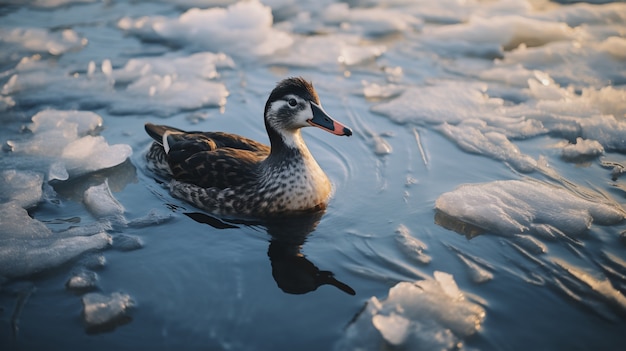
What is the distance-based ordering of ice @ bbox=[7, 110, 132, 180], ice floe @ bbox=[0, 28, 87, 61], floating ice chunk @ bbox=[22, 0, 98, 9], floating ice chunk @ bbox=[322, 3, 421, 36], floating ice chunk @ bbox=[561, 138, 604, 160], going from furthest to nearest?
1. floating ice chunk @ bbox=[22, 0, 98, 9]
2. floating ice chunk @ bbox=[322, 3, 421, 36]
3. ice floe @ bbox=[0, 28, 87, 61]
4. floating ice chunk @ bbox=[561, 138, 604, 160]
5. ice @ bbox=[7, 110, 132, 180]

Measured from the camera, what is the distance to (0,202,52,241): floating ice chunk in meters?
4.76

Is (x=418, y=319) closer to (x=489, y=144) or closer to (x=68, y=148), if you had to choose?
(x=489, y=144)

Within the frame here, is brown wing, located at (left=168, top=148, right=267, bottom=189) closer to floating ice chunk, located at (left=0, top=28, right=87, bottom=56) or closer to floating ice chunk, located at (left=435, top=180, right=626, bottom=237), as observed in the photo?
floating ice chunk, located at (left=435, top=180, right=626, bottom=237)

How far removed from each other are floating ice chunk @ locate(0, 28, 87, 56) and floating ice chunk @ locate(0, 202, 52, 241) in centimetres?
402

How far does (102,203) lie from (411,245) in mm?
2644

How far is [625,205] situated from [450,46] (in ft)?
13.9

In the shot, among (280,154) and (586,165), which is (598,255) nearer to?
(586,165)

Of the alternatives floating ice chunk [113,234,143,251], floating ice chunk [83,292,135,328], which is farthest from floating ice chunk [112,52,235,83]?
floating ice chunk [83,292,135,328]

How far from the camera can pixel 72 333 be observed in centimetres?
385

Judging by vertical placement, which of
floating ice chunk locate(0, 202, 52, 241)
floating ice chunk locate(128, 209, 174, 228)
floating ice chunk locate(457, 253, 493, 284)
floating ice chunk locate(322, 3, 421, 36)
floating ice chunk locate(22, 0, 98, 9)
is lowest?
floating ice chunk locate(457, 253, 493, 284)

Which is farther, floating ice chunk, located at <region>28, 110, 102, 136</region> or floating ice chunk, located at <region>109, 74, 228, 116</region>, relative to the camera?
floating ice chunk, located at <region>109, 74, 228, 116</region>

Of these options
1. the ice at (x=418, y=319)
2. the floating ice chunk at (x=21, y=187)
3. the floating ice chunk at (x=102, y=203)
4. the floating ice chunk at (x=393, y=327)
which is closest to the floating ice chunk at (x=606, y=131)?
the ice at (x=418, y=319)

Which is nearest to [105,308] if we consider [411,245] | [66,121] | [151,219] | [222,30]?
[151,219]

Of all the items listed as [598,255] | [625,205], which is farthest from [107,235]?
[625,205]
